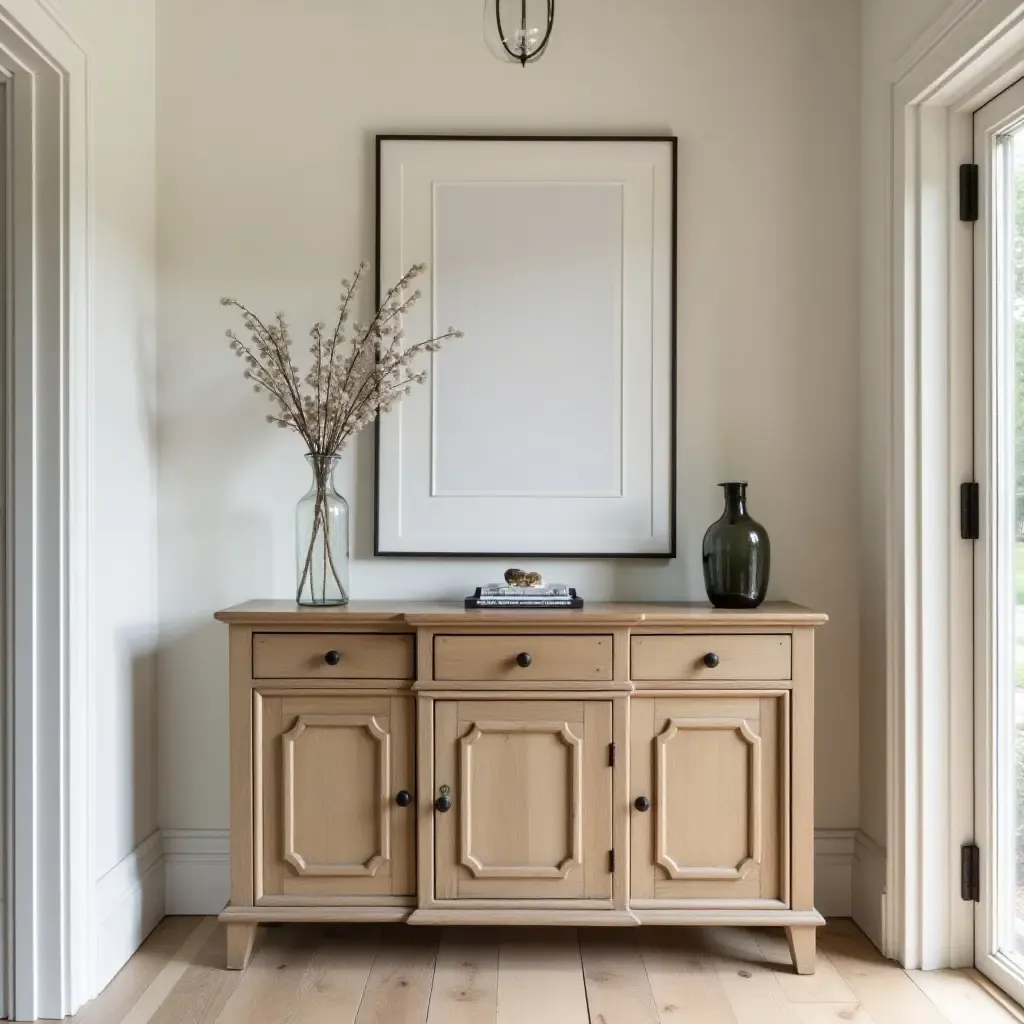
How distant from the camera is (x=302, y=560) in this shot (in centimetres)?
253

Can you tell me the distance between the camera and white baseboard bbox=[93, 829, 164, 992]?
2246 millimetres

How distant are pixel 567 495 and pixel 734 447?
478mm

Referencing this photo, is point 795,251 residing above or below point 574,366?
above

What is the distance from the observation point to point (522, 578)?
Answer: 246cm

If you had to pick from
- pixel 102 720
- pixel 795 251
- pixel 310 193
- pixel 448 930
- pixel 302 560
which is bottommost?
pixel 448 930

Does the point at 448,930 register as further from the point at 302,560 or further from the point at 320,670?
the point at 302,560

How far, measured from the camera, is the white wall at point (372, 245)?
2.66 meters

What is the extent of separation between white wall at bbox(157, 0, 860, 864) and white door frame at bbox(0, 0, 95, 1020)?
54 centimetres

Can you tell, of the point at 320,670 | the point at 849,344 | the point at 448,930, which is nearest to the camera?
the point at 320,670

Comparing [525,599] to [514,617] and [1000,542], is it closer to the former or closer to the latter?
[514,617]

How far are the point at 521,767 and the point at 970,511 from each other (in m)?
1.21

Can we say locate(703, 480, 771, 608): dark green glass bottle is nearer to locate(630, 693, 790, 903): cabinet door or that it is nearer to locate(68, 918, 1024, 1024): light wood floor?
locate(630, 693, 790, 903): cabinet door

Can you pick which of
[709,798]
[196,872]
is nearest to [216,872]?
[196,872]

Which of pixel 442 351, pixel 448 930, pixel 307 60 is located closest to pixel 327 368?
pixel 442 351
